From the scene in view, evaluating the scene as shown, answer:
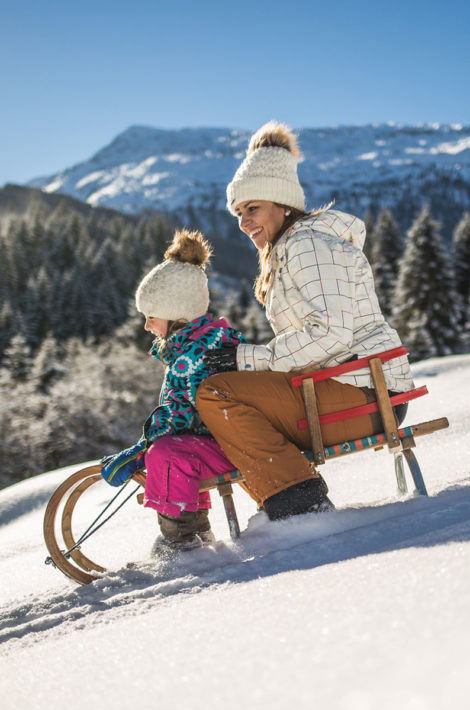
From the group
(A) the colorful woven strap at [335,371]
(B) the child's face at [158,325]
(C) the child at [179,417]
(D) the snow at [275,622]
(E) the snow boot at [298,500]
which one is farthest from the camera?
(B) the child's face at [158,325]

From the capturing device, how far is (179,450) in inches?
101

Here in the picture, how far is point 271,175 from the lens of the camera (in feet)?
8.79

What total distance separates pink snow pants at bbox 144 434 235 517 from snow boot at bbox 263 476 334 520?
0.41 m

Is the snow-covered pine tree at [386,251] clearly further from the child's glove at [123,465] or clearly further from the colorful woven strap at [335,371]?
the child's glove at [123,465]

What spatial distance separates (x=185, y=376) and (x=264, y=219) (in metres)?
0.93

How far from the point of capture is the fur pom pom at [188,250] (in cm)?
304

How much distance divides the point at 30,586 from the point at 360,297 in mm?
2363

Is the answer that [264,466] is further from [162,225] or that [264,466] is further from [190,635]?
[162,225]

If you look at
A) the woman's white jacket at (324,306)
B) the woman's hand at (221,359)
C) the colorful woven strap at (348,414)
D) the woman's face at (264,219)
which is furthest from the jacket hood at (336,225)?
the colorful woven strap at (348,414)

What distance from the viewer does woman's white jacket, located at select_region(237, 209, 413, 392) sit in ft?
7.79

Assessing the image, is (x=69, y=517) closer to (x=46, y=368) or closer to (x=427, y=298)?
(x=427, y=298)

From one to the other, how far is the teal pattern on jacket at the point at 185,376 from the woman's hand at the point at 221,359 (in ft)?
0.21

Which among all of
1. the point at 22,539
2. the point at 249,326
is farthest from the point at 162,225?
the point at 22,539

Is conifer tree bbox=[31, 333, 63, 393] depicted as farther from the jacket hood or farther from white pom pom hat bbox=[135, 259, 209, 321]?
the jacket hood
